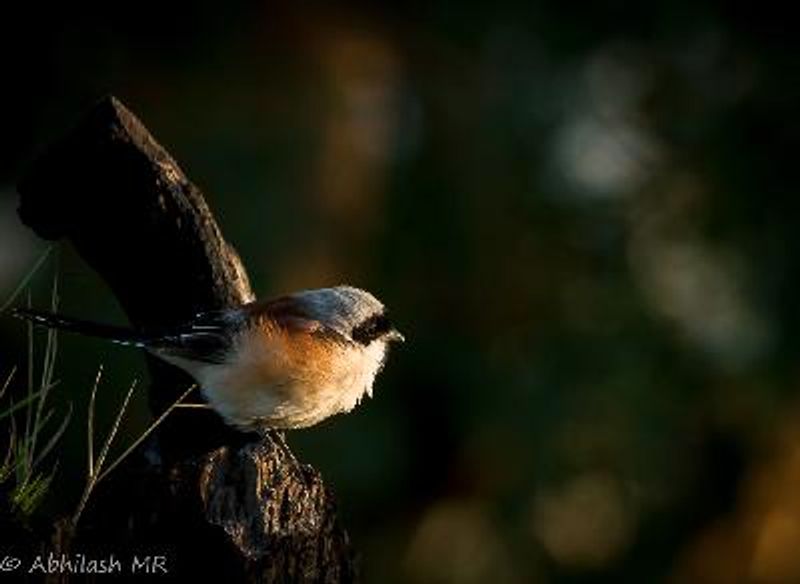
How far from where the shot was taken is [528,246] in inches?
380

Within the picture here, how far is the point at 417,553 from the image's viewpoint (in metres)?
9.54

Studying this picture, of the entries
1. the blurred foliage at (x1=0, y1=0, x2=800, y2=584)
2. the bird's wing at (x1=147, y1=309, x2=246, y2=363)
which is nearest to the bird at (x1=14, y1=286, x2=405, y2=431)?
the bird's wing at (x1=147, y1=309, x2=246, y2=363)

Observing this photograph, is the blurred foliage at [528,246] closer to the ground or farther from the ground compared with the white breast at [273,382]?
farther from the ground

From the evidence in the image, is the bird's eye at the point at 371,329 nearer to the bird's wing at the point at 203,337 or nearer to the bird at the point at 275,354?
the bird at the point at 275,354

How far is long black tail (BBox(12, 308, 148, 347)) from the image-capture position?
156 inches

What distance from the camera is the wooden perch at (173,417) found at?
361 cm

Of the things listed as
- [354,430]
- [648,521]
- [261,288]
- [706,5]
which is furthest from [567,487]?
[706,5]

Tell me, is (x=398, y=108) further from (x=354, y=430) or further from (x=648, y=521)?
(x=648, y=521)

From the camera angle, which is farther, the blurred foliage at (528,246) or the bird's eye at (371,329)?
the blurred foliage at (528,246)

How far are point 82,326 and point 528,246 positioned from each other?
5711 mm

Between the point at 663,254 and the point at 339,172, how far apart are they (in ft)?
6.36

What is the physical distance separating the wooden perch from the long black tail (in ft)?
0.47

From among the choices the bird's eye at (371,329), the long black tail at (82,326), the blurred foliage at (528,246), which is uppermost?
the blurred foliage at (528,246)

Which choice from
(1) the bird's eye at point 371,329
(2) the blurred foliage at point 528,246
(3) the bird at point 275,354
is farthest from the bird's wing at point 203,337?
(2) the blurred foliage at point 528,246
